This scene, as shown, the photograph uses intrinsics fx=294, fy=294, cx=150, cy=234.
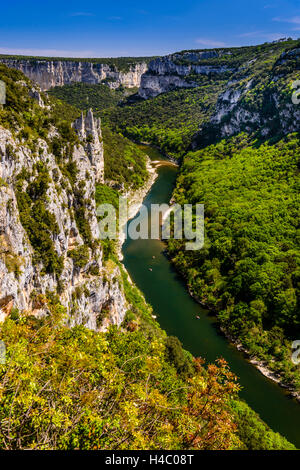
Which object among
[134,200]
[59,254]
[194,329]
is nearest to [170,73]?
[134,200]

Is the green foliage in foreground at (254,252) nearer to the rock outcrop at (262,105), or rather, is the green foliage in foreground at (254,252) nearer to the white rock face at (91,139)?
the rock outcrop at (262,105)

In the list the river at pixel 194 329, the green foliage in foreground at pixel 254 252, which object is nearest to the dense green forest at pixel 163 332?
the green foliage in foreground at pixel 254 252

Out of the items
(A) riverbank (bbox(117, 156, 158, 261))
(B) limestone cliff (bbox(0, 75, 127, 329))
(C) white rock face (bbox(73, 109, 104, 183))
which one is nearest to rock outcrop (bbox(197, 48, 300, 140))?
A: (A) riverbank (bbox(117, 156, 158, 261))

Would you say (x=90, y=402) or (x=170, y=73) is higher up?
(x=170, y=73)

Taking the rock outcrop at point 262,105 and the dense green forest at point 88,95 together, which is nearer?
the rock outcrop at point 262,105

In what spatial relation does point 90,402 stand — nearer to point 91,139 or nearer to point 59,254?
point 59,254
